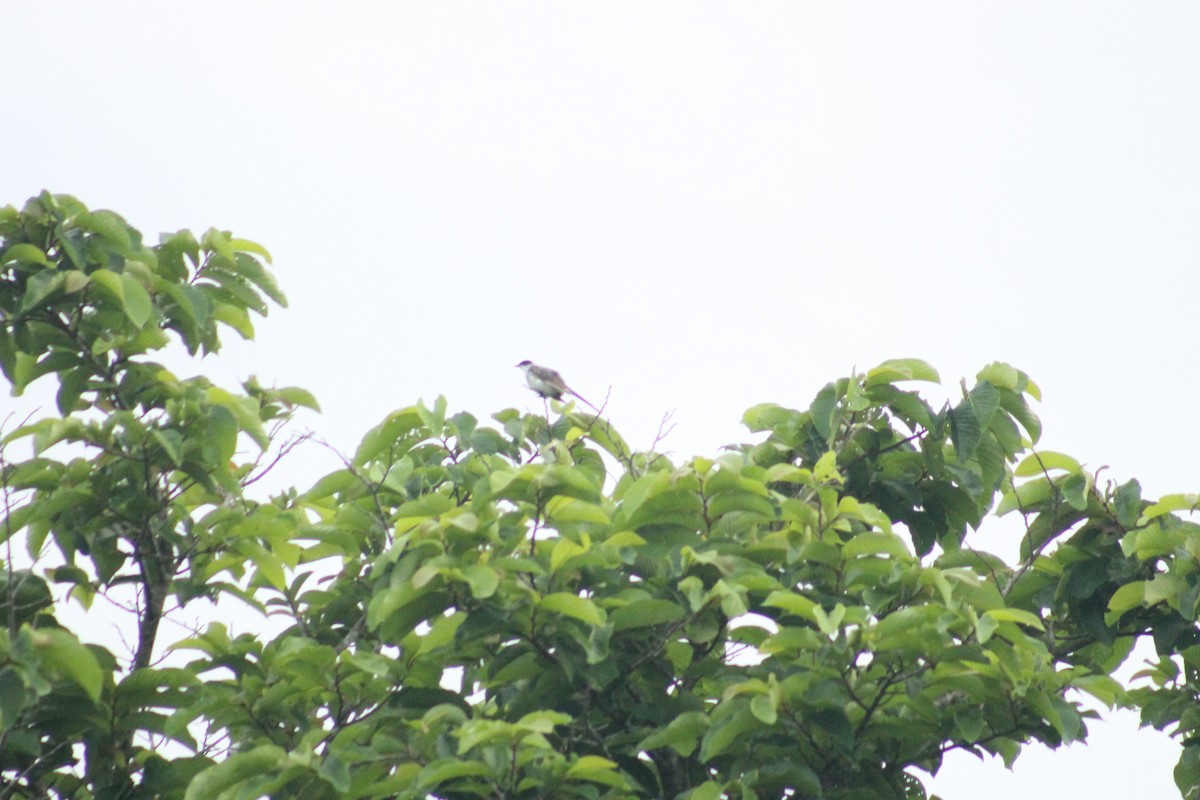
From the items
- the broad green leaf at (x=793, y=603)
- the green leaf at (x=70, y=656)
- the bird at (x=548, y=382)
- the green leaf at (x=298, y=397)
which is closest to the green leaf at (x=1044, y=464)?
the broad green leaf at (x=793, y=603)

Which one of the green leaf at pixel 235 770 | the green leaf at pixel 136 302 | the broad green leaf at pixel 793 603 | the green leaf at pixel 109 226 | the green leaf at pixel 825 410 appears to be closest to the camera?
the green leaf at pixel 235 770

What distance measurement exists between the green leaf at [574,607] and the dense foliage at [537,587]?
0.04ft

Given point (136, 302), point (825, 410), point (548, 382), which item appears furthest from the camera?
point (548, 382)

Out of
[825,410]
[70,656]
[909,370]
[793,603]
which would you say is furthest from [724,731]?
[70,656]

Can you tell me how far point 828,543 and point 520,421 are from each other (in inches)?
72.3

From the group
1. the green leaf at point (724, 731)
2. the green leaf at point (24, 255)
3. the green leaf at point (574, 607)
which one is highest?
the green leaf at point (24, 255)

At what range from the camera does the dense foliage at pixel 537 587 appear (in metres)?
4.57

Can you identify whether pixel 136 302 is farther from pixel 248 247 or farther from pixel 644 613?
pixel 644 613

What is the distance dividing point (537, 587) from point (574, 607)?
257mm

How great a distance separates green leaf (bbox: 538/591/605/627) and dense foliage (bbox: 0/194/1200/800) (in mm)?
12

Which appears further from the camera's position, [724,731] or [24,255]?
[24,255]

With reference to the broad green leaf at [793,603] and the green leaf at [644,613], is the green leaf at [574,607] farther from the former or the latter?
the broad green leaf at [793,603]

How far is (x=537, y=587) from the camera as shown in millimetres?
4664

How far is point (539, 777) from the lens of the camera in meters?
4.34
